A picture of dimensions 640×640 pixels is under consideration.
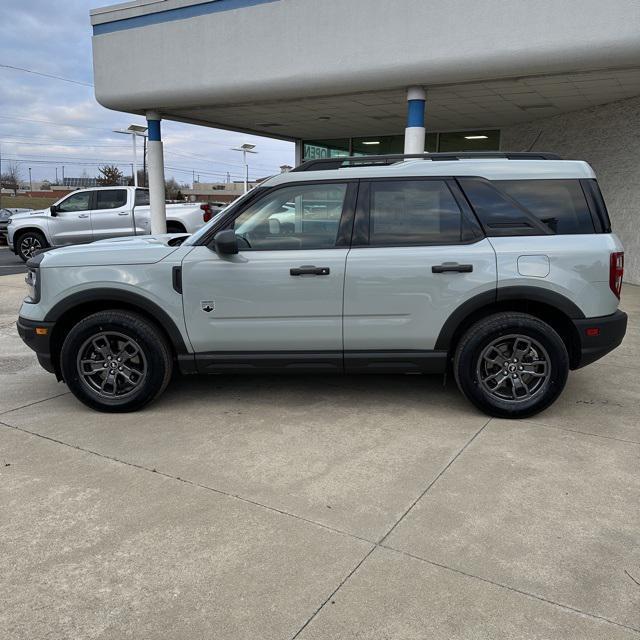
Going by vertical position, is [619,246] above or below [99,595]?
above

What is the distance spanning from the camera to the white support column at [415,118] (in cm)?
980

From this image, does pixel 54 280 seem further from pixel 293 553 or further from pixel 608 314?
pixel 608 314

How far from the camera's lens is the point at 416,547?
272cm

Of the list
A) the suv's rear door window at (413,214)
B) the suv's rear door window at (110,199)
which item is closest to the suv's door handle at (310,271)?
the suv's rear door window at (413,214)

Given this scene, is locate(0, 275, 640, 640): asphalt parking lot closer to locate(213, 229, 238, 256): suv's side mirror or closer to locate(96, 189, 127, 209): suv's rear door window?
locate(213, 229, 238, 256): suv's side mirror

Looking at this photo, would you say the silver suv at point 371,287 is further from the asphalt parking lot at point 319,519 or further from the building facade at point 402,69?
the building facade at point 402,69

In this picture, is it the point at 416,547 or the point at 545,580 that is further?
the point at 416,547

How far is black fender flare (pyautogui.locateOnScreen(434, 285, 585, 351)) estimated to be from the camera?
410 cm

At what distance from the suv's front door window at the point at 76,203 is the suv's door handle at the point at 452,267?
504 inches

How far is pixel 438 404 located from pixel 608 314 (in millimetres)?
1446

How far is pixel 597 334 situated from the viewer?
4.14 m

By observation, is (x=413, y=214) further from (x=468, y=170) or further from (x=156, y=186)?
(x=156, y=186)

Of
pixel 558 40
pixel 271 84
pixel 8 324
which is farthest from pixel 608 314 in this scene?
pixel 271 84

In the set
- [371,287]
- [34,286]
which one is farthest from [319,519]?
[34,286]
